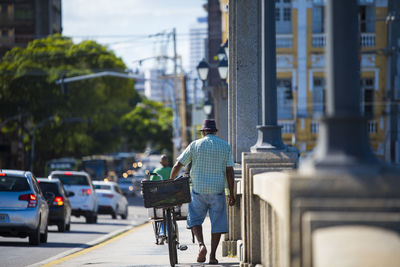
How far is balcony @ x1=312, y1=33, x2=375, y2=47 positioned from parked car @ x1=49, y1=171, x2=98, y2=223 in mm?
17600

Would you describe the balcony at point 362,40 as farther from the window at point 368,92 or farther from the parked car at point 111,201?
the parked car at point 111,201

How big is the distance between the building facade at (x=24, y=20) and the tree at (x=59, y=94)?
1265 cm

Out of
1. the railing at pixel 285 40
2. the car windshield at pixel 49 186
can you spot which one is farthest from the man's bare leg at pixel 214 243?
the railing at pixel 285 40

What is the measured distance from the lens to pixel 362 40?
153 feet

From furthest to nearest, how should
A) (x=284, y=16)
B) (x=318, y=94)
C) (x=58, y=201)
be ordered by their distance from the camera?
(x=284, y=16), (x=318, y=94), (x=58, y=201)

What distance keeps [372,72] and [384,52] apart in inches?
63.5

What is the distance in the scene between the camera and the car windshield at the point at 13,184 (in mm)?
19422

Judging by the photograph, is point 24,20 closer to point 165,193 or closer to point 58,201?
point 58,201

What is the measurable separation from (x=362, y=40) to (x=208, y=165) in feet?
118

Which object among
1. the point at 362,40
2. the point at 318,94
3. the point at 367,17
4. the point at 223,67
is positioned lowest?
the point at 318,94

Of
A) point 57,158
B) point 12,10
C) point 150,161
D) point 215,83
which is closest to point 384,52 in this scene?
point 215,83

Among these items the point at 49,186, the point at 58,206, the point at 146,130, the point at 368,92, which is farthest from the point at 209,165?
the point at 146,130

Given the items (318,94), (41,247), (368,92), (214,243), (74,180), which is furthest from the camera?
(318,94)

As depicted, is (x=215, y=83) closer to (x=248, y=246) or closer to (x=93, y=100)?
(x=93, y=100)
